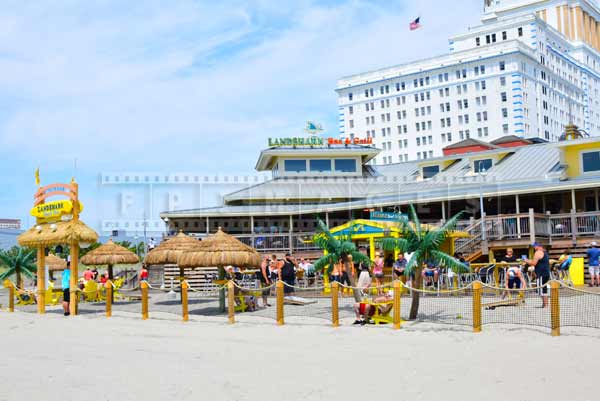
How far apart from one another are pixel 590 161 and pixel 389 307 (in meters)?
19.5

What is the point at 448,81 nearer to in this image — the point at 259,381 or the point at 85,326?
the point at 85,326

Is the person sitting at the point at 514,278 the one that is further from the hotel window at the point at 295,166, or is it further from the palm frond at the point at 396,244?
the hotel window at the point at 295,166

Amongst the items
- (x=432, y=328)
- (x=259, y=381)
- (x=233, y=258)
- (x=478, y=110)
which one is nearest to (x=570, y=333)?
(x=432, y=328)

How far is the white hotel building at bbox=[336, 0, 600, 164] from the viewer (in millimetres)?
82938

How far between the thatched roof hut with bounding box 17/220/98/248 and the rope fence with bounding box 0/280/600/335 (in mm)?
1607

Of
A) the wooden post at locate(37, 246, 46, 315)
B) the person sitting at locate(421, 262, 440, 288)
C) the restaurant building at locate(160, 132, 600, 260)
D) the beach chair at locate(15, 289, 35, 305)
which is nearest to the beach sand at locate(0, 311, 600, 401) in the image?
the wooden post at locate(37, 246, 46, 315)

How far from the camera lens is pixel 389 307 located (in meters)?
15.4

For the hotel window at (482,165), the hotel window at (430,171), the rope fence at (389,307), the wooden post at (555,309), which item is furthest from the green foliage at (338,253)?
the hotel window at (430,171)

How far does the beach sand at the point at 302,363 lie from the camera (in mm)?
8664

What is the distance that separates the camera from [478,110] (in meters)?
85.4

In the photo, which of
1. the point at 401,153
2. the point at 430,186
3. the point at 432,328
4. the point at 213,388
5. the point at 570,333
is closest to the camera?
the point at 213,388

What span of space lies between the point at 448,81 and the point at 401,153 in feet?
37.5

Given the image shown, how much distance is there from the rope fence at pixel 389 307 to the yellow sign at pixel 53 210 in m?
2.70

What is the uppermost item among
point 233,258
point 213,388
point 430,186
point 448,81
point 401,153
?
point 448,81
